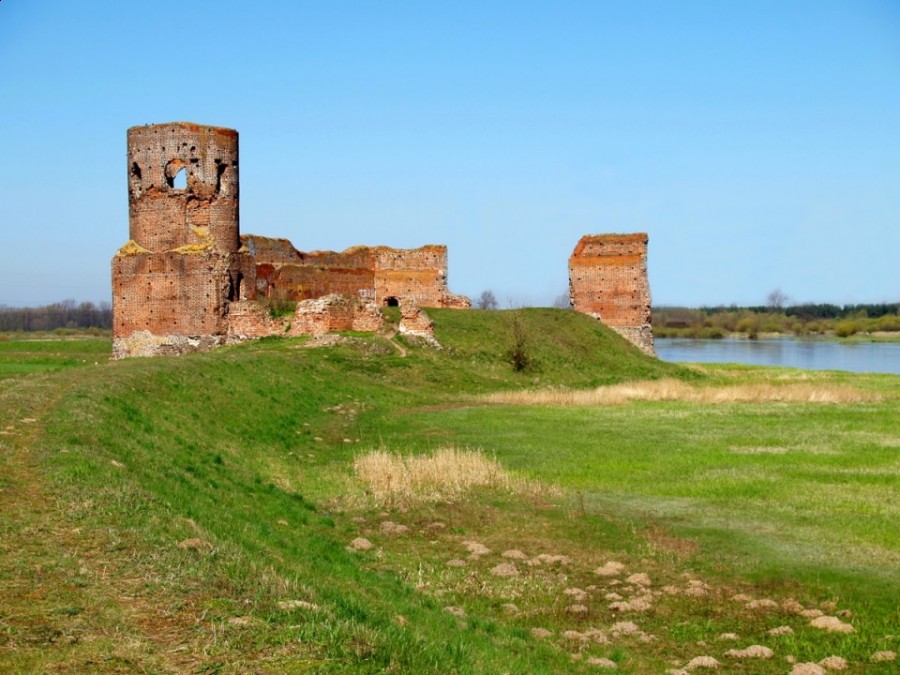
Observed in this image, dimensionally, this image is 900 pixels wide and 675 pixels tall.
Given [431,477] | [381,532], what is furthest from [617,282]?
[381,532]

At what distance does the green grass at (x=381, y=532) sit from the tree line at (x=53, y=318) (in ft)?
385

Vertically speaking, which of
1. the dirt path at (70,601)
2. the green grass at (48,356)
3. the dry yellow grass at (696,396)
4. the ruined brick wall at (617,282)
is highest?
the ruined brick wall at (617,282)

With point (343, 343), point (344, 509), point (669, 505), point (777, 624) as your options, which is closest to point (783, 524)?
point (669, 505)

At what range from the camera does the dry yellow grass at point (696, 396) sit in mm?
28000

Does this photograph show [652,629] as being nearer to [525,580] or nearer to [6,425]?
[525,580]

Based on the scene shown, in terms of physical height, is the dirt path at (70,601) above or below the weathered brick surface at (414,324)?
below

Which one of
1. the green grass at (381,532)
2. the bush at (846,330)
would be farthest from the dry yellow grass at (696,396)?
the bush at (846,330)

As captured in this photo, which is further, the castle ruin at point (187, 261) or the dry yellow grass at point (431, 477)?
the castle ruin at point (187, 261)

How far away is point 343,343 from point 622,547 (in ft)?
74.3

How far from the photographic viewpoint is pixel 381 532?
12438mm

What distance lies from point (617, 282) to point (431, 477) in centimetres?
3782

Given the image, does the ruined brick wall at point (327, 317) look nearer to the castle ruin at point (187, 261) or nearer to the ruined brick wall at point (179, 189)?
the castle ruin at point (187, 261)

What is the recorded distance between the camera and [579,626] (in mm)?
9133

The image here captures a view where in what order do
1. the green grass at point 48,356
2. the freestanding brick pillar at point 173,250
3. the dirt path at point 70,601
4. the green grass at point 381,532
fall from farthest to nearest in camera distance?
the freestanding brick pillar at point 173,250, the green grass at point 48,356, the green grass at point 381,532, the dirt path at point 70,601
